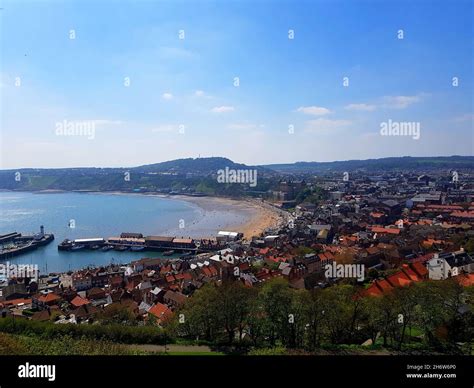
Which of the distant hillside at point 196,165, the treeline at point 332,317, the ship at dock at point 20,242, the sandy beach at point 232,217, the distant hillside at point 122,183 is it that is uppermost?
the distant hillside at point 196,165

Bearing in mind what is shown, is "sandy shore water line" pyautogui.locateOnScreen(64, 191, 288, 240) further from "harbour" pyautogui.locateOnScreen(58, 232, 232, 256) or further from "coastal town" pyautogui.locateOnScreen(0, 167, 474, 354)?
"harbour" pyautogui.locateOnScreen(58, 232, 232, 256)

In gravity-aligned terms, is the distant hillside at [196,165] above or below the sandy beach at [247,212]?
above

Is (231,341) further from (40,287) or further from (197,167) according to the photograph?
(197,167)

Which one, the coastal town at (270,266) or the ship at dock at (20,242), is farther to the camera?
the ship at dock at (20,242)

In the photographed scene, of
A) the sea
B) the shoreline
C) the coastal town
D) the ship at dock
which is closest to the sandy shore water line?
the shoreline

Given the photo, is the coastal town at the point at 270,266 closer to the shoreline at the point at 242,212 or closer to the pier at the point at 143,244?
the pier at the point at 143,244

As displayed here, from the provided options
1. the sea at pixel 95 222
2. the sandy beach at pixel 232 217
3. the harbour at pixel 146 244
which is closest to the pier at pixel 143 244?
the harbour at pixel 146 244

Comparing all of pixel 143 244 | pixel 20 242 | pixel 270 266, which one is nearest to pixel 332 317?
pixel 270 266

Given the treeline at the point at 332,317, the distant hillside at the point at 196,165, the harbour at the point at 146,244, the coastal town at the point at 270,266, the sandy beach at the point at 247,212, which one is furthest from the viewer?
the distant hillside at the point at 196,165
